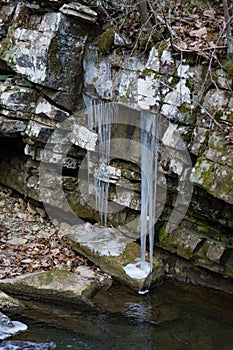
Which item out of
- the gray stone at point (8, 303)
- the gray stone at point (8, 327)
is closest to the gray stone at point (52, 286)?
the gray stone at point (8, 303)

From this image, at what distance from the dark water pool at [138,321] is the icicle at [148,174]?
2.25 feet

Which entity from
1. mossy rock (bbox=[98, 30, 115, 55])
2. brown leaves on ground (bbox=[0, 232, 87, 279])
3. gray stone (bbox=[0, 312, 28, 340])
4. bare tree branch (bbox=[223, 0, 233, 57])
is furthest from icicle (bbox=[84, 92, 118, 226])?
gray stone (bbox=[0, 312, 28, 340])

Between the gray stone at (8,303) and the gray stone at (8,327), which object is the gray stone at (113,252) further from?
the gray stone at (8,327)

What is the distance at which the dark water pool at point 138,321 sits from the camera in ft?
16.5

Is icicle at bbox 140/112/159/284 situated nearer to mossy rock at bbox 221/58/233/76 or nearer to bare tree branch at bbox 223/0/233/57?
mossy rock at bbox 221/58/233/76

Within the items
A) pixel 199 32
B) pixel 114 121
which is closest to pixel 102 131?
pixel 114 121

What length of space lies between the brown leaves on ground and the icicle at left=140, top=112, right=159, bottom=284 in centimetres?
107

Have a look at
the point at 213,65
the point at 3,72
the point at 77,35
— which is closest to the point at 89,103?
the point at 77,35

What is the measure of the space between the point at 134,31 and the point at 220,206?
283 centimetres

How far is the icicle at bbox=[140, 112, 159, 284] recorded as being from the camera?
21.2 feet

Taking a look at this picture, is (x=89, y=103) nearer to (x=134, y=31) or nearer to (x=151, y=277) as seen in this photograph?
(x=134, y=31)

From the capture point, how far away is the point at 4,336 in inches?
193

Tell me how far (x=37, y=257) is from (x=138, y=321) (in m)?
2.07

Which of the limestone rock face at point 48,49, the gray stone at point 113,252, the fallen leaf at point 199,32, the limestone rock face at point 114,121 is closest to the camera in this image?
the limestone rock face at point 114,121
